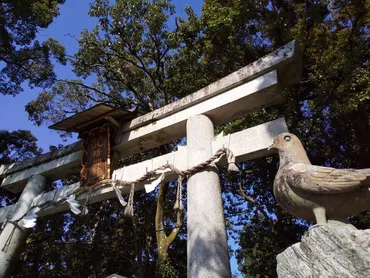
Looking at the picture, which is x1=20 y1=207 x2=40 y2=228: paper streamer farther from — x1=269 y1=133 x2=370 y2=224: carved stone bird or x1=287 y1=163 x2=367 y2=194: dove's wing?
x1=287 y1=163 x2=367 y2=194: dove's wing

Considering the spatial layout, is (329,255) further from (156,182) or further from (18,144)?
(18,144)

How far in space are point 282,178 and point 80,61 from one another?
27.4 ft

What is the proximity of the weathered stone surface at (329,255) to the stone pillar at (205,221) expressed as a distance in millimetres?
1201

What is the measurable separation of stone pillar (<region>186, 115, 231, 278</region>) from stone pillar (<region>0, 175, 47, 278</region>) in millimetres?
3473

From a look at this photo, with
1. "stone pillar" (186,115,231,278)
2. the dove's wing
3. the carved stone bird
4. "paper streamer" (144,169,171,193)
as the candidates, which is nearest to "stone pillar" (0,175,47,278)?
"paper streamer" (144,169,171,193)

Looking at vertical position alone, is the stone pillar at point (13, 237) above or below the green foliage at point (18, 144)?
below

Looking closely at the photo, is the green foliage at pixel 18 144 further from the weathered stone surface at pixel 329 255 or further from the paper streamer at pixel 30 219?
the weathered stone surface at pixel 329 255

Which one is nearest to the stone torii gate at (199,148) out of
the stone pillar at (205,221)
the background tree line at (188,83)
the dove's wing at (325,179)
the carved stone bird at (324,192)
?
the stone pillar at (205,221)

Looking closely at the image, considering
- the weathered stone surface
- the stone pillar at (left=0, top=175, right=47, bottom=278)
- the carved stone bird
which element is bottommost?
the weathered stone surface

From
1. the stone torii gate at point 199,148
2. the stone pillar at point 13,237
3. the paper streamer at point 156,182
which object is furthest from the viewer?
the stone pillar at point 13,237

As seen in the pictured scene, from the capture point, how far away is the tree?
24.4 feet

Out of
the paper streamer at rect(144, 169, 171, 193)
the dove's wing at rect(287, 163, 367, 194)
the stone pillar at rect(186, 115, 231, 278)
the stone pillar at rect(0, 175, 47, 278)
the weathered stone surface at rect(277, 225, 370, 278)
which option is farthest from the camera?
the stone pillar at rect(0, 175, 47, 278)

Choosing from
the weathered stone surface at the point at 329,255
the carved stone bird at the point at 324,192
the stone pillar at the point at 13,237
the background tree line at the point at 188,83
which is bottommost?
the weathered stone surface at the point at 329,255

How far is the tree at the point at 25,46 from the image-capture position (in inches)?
293
